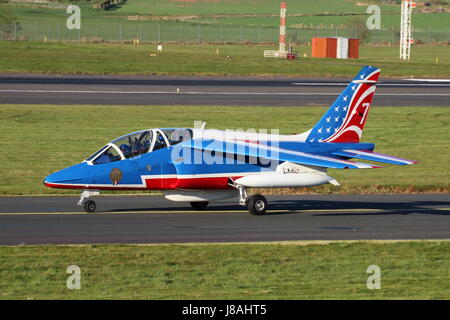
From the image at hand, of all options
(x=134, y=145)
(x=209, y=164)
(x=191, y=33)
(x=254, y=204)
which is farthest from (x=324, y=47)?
(x=134, y=145)

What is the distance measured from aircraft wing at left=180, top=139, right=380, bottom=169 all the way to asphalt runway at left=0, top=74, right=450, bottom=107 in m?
25.1

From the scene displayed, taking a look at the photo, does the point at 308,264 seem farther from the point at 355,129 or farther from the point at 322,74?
the point at 322,74

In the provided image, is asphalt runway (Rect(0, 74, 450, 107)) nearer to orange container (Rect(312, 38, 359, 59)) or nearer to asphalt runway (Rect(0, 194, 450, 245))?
asphalt runway (Rect(0, 194, 450, 245))

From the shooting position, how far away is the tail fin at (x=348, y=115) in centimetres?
2819

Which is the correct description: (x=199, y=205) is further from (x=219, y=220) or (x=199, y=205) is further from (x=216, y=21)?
(x=216, y=21)

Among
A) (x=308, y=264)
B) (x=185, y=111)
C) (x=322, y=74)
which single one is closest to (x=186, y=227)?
(x=308, y=264)

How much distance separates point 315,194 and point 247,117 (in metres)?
15.7

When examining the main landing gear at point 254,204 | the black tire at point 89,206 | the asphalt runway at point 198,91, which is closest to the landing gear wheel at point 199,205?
the main landing gear at point 254,204

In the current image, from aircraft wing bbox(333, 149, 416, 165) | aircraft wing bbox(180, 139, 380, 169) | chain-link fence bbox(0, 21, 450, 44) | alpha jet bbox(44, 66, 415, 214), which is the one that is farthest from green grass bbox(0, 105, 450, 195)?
chain-link fence bbox(0, 21, 450, 44)

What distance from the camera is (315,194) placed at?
1248 inches

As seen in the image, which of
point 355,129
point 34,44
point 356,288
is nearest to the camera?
point 356,288

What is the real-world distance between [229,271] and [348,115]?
431 inches

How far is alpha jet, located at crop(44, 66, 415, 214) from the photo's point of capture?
25766 millimetres
